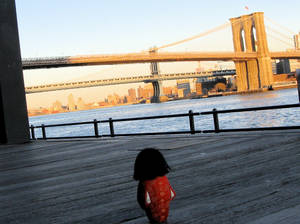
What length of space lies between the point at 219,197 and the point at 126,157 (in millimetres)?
4232

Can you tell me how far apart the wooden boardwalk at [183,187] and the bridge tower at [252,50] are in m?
87.5

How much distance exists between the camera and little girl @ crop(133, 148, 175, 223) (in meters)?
3.24

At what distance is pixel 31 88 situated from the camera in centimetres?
6744

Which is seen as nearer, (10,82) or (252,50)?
(10,82)

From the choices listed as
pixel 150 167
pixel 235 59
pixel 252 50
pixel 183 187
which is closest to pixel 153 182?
pixel 150 167

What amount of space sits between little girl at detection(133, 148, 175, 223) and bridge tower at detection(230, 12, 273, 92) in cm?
9177

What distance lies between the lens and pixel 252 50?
10669cm

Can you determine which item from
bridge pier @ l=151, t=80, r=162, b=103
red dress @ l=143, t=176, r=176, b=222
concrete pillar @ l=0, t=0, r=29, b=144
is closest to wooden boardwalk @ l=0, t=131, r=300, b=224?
red dress @ l=143, t=176, r=176, b=222

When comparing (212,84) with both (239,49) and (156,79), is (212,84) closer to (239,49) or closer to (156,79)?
(239,49)

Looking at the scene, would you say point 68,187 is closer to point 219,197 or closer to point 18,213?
point 18,213

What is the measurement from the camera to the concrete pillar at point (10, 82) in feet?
46.6

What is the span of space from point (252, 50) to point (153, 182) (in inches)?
4215

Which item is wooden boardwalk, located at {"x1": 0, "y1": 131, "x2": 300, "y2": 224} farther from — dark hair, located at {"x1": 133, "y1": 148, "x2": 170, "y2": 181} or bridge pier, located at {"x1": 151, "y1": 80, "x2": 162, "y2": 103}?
bridge pier, located at {"x1": 151, "y1": 80, "x2": 162, "y2": 103}

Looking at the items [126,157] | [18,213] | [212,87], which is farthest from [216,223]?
[212,87]
